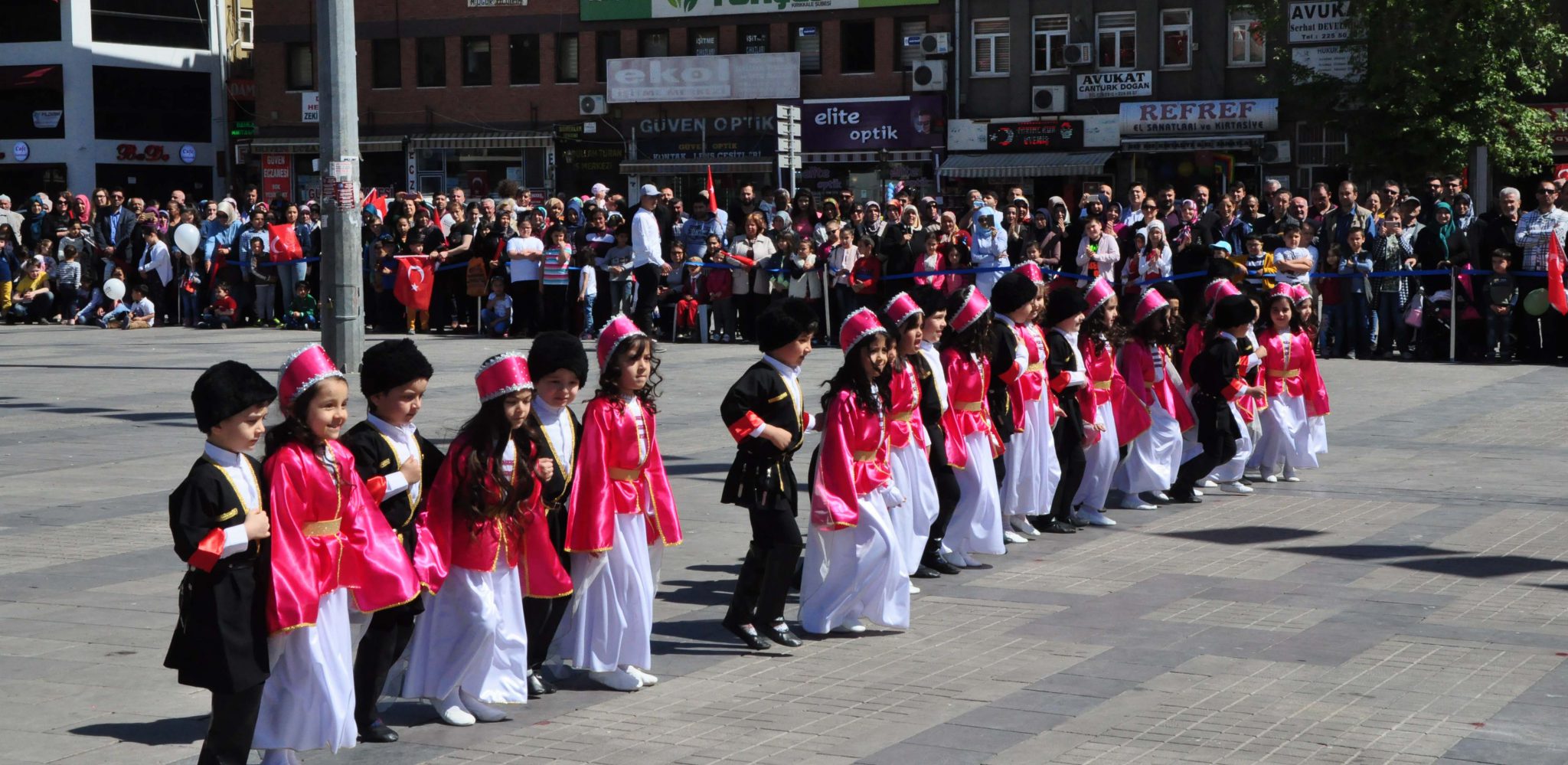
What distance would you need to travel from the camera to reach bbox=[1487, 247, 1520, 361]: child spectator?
20234mm

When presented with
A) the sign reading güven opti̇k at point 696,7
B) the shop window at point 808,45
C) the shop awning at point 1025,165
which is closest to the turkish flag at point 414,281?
the shop awning at point 1025,165

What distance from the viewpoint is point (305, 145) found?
5138 cm

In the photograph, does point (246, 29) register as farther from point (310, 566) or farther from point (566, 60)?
point (310, 566)

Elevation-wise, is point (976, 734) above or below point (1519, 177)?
below

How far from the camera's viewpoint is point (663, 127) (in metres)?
47.2

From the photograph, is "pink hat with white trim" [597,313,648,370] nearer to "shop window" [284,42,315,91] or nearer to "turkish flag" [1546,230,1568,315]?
"turkish flag" [1546,230,1568,315]

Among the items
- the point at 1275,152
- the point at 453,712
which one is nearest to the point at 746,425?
the point at 453,712

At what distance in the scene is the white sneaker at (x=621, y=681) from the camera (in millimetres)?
7012

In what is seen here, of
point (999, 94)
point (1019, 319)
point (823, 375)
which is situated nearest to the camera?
point (1019, 319)

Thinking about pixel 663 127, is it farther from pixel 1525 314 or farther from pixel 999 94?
pixel 1525 314

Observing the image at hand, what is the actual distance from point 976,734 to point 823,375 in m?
12.7

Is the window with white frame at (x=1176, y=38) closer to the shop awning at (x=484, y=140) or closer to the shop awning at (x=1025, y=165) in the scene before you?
the shop awning at (x=1025, y=165)

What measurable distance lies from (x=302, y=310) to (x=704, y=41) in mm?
21986

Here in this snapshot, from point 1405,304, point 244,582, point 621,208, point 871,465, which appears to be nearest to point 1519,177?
point 1405,304
